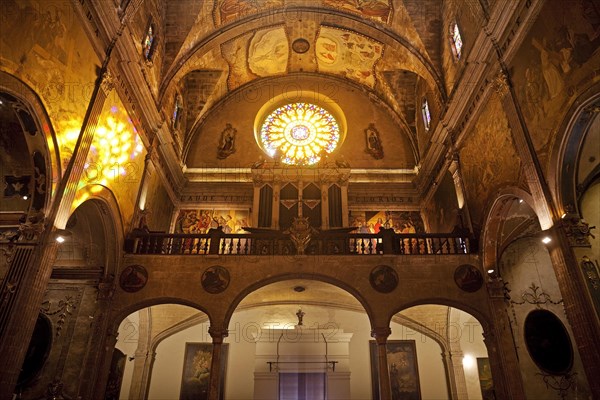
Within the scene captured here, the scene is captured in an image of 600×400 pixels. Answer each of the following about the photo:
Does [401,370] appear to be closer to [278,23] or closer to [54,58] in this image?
[54,58]

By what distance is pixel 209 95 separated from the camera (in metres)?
18.0

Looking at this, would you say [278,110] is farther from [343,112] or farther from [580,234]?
[580,234]

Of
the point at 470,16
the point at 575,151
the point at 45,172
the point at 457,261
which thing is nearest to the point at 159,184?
the point at 45,172

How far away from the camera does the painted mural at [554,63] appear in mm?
7047

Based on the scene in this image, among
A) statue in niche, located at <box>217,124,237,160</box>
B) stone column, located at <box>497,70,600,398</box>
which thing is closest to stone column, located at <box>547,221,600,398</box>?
stone column, located at <box>497,70,600,398</box>

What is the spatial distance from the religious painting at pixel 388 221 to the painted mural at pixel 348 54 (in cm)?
610

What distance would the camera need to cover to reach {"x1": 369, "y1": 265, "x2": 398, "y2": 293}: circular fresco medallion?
1075 cm

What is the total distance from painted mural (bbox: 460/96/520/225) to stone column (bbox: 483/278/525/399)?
2027mm

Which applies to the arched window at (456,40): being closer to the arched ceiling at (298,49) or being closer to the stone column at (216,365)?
the arched ceiling at (298,49)

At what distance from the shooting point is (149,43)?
13.2 meters

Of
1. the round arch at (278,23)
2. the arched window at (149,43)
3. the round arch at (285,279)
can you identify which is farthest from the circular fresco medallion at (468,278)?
the arched window at (149,43)

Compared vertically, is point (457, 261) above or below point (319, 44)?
below

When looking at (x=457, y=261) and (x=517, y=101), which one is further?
(x=457, y=261)

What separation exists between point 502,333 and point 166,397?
10331mm
